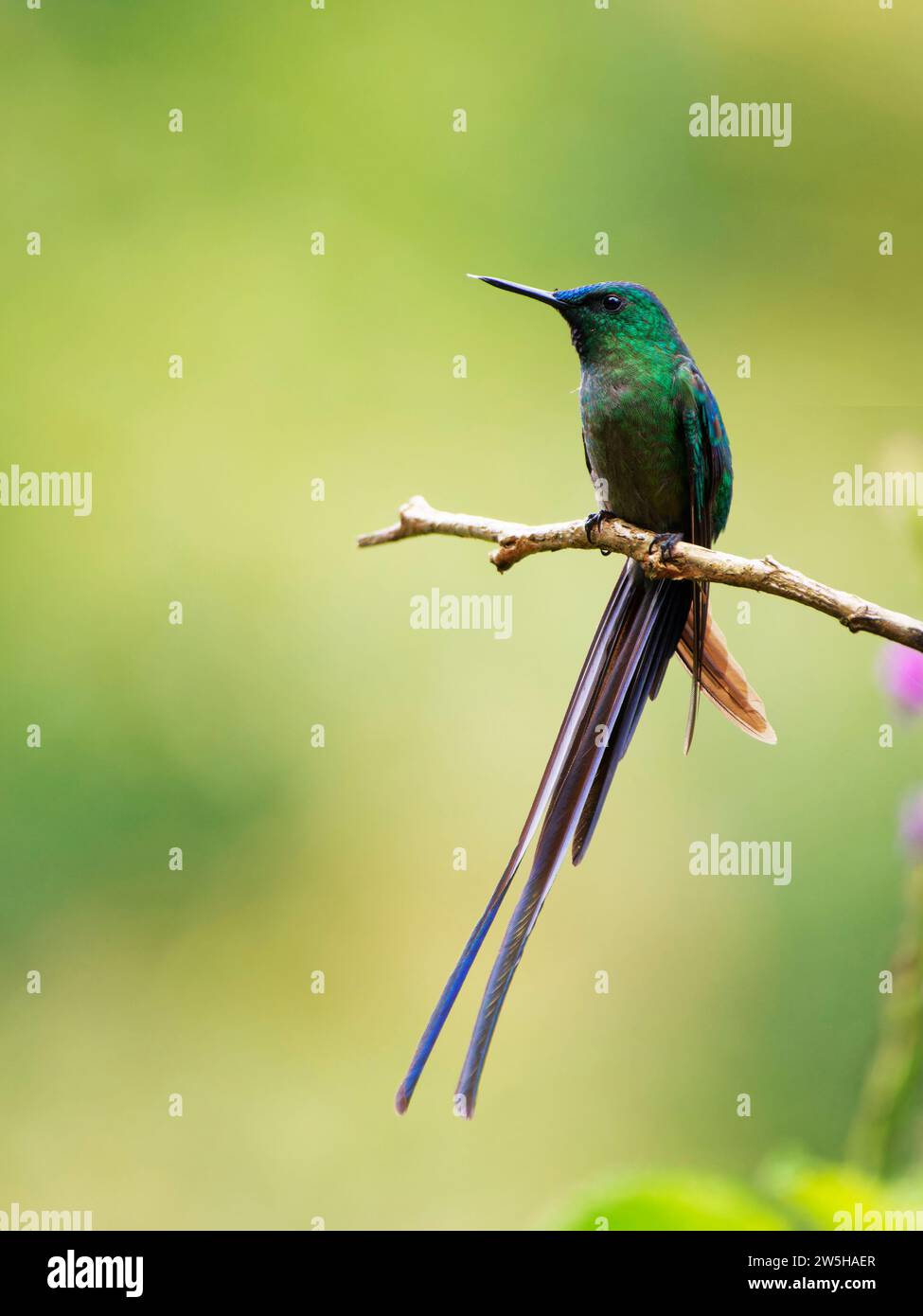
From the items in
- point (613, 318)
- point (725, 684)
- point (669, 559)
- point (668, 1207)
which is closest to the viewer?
point (668, 1207)

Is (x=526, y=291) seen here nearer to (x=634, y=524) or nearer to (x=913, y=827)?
(x=634, y=524)

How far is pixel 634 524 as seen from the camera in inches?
88.4

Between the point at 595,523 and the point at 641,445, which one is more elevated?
the point at 641,445

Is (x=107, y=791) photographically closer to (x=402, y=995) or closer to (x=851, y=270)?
(x=402, y=995)

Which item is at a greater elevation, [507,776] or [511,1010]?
[507,776]

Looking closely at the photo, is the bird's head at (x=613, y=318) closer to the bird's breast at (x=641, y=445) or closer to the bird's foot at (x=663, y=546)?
the bird's breast at (x=641, y=445)

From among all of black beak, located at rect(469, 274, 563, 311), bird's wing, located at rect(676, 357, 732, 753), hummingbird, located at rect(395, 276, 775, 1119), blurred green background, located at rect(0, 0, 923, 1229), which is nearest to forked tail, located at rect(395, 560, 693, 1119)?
hummingbird, located at rect(395, 276, 775, 1119)

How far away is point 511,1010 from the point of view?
4.83 m

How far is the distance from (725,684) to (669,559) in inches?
10.7

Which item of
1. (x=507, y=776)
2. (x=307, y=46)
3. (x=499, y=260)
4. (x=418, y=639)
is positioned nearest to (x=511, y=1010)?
(x=507, y=776)

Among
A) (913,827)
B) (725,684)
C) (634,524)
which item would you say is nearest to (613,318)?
(634,524)

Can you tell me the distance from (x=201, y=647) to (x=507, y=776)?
1.50 m

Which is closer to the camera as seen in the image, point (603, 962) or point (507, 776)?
point (603, 962)

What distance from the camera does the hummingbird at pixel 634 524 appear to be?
184 centimetres
